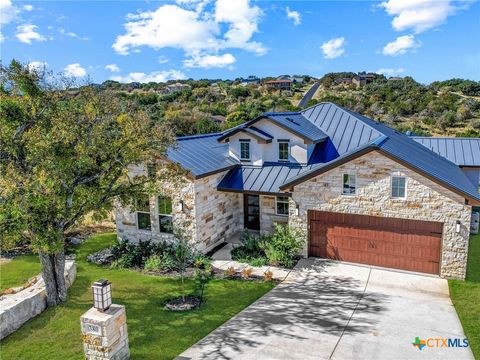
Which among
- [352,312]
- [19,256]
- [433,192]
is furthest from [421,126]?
[19,256]

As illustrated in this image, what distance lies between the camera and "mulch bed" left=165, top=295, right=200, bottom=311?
466 inches

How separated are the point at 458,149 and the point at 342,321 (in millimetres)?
16393

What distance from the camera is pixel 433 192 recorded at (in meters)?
13.4

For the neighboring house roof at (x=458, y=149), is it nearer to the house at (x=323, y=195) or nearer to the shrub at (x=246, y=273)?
the house at (x=323, y=195)

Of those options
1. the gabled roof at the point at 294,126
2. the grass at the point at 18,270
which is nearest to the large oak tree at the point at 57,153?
the grass at the point at 18,270

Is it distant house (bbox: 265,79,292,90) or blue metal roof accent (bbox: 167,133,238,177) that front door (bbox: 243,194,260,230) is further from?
distant house (bbox: 265,79,292,90)

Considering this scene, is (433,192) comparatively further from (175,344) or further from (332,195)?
(175,344)

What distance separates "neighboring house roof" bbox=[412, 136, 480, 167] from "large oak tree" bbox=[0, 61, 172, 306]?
56.0ft

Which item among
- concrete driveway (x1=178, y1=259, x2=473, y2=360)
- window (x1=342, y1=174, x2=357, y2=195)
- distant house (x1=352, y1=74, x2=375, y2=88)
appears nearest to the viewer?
concrete driveway (x1=178, y1=259, x2=473, y2=360)

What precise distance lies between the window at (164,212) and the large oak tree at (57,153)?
3.63 meters

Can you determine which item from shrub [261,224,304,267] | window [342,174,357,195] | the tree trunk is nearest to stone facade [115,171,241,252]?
shrub [261,224,304,267]

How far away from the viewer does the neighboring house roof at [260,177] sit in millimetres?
17031

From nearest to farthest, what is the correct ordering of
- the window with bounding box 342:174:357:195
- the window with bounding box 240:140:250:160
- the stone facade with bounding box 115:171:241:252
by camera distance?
the window with bounding box 342:174:357:195, the stone facade with bounding box 115:171:241:252, the window with bounding box 240:140:250:160

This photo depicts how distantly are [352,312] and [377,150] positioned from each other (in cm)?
601
